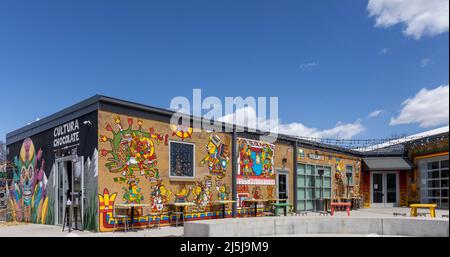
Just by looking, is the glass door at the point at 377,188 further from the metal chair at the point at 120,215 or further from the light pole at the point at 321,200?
the metal chair at the point at 120,215

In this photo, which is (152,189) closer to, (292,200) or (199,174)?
(199,174)

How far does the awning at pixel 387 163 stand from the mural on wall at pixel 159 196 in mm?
13361

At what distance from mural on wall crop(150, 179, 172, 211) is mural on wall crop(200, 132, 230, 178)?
1799mm

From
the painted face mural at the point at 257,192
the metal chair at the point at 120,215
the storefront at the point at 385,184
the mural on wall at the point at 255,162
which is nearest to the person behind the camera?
the metal chair at the point at 120,215

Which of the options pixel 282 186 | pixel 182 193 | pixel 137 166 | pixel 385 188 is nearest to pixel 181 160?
pixel 182 193

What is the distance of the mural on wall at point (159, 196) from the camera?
11984 mm

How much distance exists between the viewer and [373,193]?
74.6 feet

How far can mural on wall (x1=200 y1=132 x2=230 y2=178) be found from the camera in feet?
45.6

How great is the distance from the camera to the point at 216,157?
14.2m

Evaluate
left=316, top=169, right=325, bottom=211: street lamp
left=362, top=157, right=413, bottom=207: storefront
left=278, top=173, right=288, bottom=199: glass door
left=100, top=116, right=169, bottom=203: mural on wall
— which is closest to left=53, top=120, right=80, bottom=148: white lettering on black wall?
left=100, top=116, right=169, bottom=203: mural on wall

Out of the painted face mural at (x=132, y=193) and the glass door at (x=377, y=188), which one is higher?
the painted face mural at (x=132, y=193)

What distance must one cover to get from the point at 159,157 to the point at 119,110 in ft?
6.08

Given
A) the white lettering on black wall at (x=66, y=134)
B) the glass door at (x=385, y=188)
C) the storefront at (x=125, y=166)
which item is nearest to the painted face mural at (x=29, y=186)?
the storefront at (x=125, y=166)

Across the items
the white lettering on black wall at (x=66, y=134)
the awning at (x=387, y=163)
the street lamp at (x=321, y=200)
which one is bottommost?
the street lamp at (x=321, y=200)
